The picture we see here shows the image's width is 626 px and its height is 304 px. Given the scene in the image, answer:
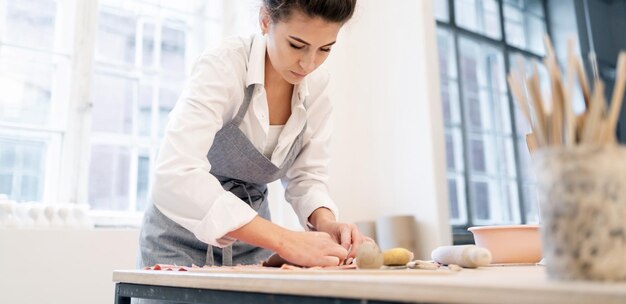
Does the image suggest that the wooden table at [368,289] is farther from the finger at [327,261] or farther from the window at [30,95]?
the window at [30,95]

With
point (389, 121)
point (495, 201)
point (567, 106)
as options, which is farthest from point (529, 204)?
point (567, 106)

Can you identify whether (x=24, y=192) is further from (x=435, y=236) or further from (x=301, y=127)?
(x=435, y=236)

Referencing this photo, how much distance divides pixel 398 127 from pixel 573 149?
3.15m

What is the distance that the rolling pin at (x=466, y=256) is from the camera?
0.99m

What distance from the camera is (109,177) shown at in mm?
2896

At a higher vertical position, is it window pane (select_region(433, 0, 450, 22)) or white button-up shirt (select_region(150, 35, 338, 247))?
window pane (select_region(433, 0, 450, 22))

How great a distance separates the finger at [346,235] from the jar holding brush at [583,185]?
799 mm

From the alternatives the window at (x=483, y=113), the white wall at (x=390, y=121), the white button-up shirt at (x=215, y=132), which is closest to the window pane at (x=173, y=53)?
the white wall at (x=390, y=121)

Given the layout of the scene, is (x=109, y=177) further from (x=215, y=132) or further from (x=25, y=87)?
(x=215, y=132)

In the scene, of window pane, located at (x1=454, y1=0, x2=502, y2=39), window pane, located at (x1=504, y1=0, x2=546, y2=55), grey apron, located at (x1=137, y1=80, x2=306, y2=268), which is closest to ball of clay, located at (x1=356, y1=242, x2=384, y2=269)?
grey apron, located at (x1=137, y1=80, x2=306, y2=268)

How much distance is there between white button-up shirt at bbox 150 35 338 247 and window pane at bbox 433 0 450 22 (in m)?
3.02

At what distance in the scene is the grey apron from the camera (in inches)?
54.4

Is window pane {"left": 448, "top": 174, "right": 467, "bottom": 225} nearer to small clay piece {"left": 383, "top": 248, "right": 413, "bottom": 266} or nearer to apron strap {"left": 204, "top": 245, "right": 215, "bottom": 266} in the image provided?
apron strap {"left": 204, "top": 245, "right": 215, "bottom": 266}

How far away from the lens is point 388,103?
12.1 ft
